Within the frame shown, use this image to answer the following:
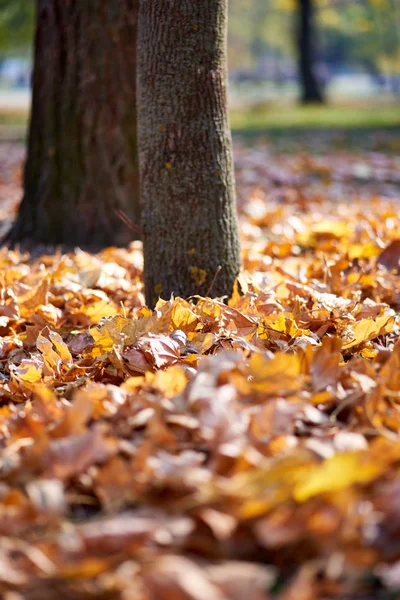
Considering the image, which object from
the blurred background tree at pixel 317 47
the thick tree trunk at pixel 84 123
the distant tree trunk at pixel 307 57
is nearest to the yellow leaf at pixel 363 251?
the thick tree trunk at pixel 84 123

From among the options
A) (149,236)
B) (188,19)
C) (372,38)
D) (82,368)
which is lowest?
(82,368)

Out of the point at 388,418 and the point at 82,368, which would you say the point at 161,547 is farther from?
the point at 82,368

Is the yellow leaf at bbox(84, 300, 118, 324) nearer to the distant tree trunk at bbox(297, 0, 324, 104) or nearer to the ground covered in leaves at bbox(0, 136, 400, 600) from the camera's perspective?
the ground covered in leaves at bbox(0, 136, 400, 600)

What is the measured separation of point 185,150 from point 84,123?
5.32 feet

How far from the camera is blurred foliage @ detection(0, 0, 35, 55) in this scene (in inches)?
495

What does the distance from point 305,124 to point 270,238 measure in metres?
9.78

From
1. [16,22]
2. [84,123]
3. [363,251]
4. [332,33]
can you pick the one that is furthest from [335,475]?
[332,33]

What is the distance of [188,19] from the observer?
2.63m

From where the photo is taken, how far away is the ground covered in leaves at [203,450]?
1.22 meters

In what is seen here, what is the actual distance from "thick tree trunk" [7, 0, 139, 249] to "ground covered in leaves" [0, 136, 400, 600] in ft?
4.59

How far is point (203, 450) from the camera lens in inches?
61.5

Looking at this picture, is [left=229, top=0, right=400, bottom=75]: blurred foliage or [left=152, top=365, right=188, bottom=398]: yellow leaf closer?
[left=152, top=365, right=188, bottom=398]: yellow leaf

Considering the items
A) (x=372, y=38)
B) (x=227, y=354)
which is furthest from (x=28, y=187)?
(x=372, y=38)

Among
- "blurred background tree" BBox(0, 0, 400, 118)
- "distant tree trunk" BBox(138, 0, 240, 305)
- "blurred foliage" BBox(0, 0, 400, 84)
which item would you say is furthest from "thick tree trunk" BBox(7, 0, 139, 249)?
"blurred foliage" BBox(0, 0, 400, 84)
